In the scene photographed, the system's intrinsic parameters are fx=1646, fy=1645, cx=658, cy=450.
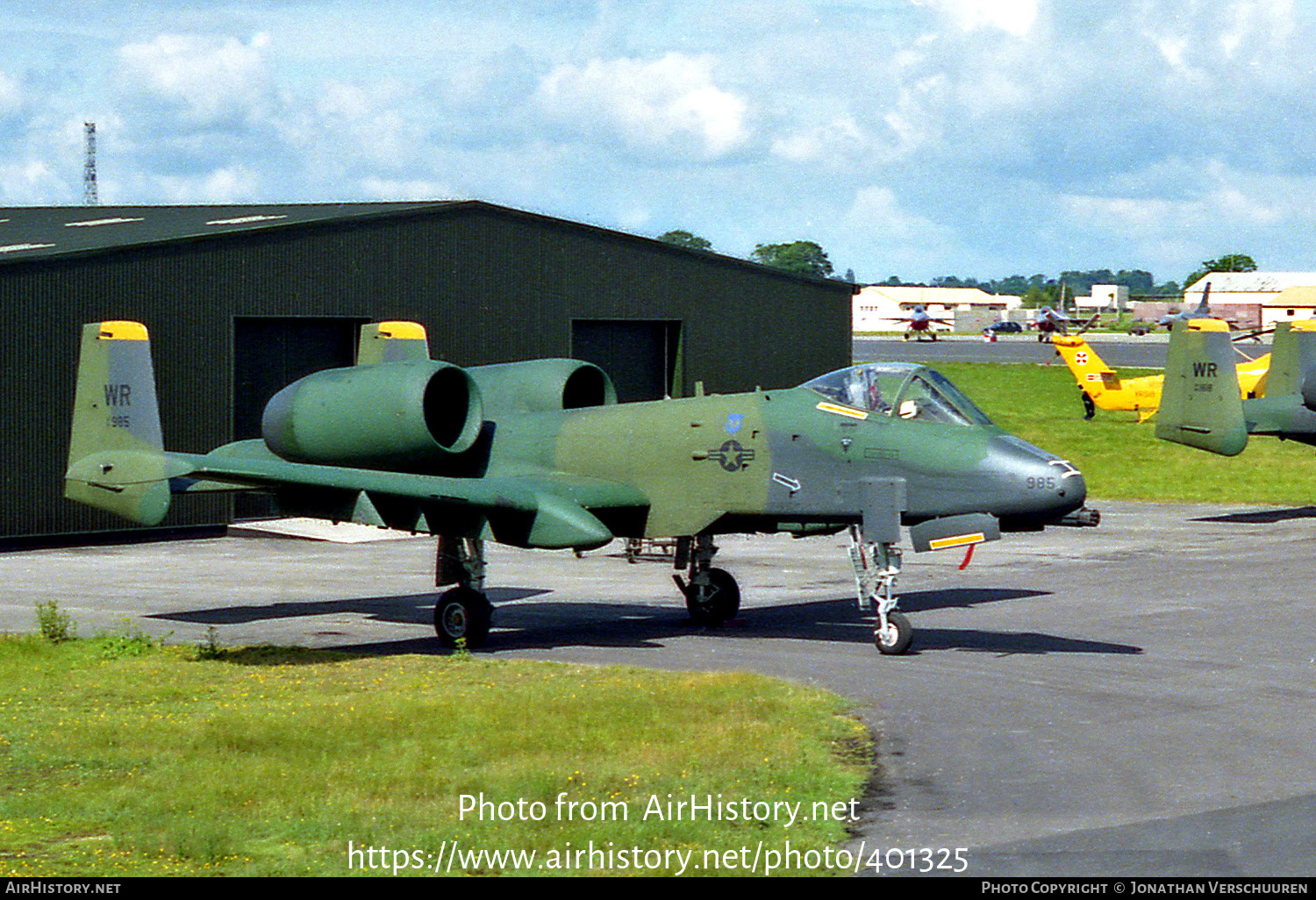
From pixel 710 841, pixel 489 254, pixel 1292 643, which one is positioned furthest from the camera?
pixel 489 254

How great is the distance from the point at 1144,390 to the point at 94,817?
53.0 metres

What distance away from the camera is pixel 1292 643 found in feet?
64.7

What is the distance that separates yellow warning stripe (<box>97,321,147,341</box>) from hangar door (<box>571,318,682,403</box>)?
2137 centimetres

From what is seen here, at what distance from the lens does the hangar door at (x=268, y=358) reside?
35250 mm

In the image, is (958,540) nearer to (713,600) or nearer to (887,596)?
(887,596)

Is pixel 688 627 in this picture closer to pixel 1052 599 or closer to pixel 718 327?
pixel 1052 599

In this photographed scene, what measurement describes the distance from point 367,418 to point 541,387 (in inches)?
108

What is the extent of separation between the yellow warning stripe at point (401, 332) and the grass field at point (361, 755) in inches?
245

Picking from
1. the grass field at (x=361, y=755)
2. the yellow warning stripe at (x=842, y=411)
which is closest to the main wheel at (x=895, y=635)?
the yellow warning stripe at (x=842, y=411)

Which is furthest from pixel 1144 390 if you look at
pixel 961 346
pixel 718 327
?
pixel 961 346

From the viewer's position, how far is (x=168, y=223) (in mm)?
40344

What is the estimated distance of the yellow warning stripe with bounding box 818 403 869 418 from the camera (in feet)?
63.1

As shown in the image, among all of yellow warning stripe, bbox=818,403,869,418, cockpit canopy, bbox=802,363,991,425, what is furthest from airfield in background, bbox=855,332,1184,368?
yellow warning stripe, bbox=818,403,869,418

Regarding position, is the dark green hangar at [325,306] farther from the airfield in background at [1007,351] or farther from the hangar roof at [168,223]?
the airfield in background at [1007,351]
